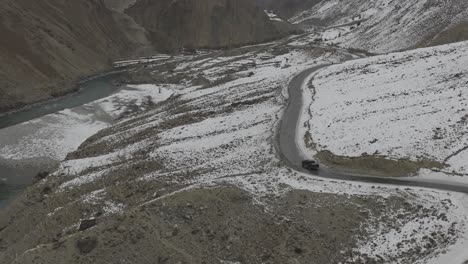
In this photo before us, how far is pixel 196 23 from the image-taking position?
481 feet

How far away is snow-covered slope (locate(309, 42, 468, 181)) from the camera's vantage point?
117 ft

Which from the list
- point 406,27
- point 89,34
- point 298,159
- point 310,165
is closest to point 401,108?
point 298,159

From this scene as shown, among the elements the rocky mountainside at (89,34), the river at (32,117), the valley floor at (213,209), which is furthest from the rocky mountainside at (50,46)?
the valley floor at (213,209)

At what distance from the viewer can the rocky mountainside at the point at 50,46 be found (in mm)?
76312

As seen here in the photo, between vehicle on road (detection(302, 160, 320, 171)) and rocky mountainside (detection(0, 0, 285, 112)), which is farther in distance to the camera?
rocky mountainside (detection(0, 0, 285, 112))

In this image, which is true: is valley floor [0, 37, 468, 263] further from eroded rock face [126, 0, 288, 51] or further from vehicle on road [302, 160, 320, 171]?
eroded rock face [126, 0, 288, 51]

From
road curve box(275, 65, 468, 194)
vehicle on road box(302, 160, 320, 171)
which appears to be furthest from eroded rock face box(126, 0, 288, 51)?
vehicle on road box(302, 160, 320, 171)

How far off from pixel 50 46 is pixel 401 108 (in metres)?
72.8

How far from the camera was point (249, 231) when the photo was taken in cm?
2578

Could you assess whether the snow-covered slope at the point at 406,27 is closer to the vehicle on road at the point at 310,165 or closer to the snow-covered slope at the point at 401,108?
the snow-covered slope at the point at 401,108

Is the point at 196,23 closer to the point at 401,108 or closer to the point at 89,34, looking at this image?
the point at 89,34

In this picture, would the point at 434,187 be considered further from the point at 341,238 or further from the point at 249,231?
the point at 249,231

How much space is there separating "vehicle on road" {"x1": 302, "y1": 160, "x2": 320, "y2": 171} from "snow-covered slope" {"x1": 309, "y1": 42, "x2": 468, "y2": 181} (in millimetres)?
3675

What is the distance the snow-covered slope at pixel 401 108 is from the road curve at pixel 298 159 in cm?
162
